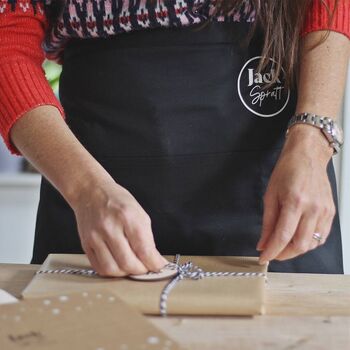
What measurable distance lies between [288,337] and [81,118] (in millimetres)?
526

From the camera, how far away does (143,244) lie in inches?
33.2

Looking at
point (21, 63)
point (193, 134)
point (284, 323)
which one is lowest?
point (284, 323)

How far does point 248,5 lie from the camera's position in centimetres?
106

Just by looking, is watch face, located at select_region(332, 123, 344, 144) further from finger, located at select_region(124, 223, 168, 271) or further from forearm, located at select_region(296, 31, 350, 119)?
finger, located at select_region(124, 223, 168, 271)

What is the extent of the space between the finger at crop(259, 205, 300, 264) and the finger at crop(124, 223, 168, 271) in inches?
A: 5.4

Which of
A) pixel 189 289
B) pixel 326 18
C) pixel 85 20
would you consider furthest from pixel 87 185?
pixel 326 18

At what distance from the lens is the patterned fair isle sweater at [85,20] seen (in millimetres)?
1022

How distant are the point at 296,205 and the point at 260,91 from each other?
0.84 ft

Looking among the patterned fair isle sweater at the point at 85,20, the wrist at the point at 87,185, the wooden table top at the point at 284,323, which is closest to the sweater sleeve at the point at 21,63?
the patterned fair isle sweater at the point at 85,20

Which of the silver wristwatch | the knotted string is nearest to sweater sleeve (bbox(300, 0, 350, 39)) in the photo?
the silver wristwatch

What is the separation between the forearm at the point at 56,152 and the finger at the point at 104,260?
0.23ft

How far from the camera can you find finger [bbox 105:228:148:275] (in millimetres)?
849

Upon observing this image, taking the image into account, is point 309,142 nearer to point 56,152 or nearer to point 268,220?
point 268,220

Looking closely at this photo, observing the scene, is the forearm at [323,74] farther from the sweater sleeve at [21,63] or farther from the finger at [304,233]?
the sweater sleeve at [21,63]
